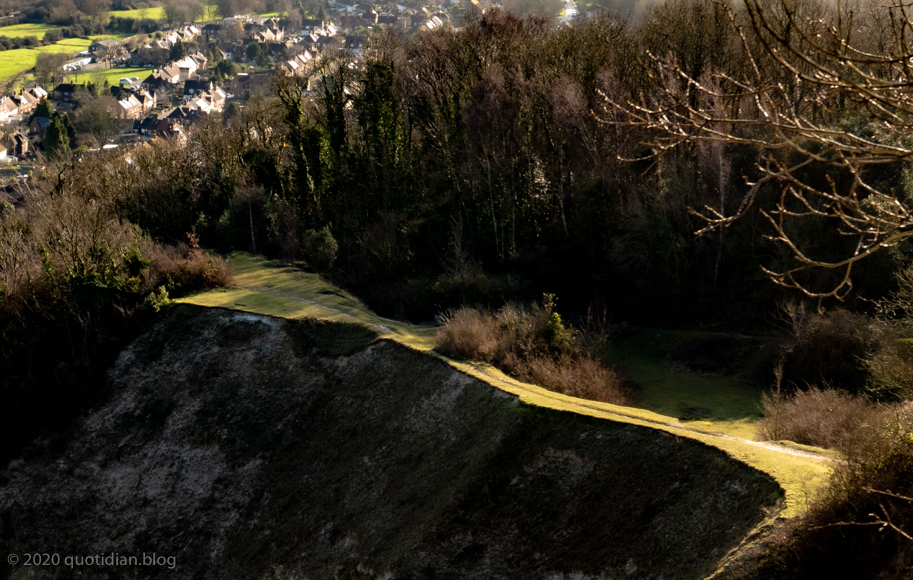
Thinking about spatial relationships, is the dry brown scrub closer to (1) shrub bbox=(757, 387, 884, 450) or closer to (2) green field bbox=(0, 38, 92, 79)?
(1) shrub bbox=(757, 387, 884, 450)

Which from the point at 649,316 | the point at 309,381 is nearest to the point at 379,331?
the point at 309,381

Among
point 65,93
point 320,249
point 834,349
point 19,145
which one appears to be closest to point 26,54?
point 65,93

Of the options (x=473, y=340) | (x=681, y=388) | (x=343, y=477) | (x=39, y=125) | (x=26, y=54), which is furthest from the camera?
(x=26, y=54)

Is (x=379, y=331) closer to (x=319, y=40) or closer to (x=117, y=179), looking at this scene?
(x=117, y=179)

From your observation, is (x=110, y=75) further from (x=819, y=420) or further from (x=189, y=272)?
(x=819, y=420)

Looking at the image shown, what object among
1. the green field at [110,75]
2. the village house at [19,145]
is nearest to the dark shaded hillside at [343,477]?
the village house at [19,145]

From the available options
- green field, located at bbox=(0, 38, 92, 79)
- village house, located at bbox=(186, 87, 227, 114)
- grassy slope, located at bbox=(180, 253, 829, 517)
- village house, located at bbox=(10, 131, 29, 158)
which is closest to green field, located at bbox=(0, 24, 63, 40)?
green field, located at bbox=(0, 38, 92, 79)
